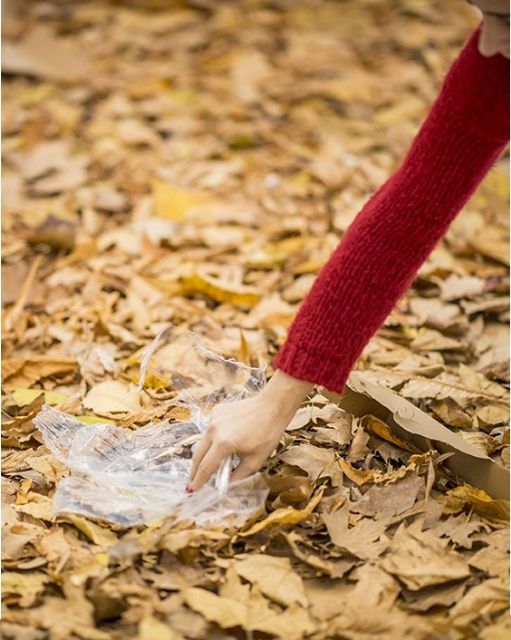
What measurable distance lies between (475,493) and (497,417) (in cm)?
27

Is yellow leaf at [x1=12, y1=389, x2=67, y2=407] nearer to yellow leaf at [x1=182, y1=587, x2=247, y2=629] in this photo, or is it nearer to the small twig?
the small twig

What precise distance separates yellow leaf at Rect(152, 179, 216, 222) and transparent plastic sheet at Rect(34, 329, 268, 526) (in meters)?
0.94

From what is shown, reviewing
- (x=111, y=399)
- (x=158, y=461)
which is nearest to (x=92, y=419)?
(x=111, y=399)

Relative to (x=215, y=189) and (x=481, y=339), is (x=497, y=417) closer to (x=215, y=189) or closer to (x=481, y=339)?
(x=481, y=339)

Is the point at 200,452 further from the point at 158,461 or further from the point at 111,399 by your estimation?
the point at 111,399

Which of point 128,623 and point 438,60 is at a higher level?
point 438,60

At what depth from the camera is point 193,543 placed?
1.40 meters

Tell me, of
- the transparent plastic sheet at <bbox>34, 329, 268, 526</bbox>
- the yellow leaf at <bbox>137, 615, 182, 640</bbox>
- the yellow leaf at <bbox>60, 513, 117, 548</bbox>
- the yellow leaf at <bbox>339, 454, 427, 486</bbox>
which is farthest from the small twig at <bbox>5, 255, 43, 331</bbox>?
the yellow leaf at <bbox>137, 615, 182, 640</bbox>

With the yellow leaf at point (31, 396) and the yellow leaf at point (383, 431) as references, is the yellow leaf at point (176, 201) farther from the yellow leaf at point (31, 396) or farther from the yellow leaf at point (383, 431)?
the yellow leaf at point (383, 431)

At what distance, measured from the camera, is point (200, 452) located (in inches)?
56.7

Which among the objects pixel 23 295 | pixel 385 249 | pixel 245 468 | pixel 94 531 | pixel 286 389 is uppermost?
pixel 385 249

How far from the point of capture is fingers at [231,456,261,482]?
56.5 inches

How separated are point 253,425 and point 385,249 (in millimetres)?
305

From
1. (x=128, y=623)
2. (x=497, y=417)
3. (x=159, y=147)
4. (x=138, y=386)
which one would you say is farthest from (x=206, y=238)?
(x=128, y=623)
